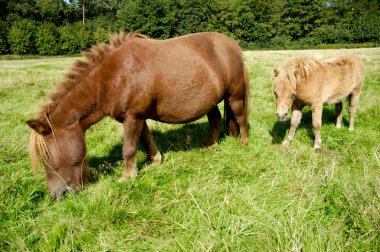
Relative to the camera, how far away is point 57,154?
342 centimetres

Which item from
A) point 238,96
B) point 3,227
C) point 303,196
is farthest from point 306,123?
point 3,227

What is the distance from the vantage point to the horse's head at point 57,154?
11.0 ft

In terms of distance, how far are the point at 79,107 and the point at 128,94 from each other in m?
0.68

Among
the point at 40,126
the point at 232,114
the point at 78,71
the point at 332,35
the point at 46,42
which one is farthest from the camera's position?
the point at 332,35

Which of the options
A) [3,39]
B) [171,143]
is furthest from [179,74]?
[3,39]

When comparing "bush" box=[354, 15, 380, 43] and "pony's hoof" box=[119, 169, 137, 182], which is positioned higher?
"bush" box=[354, 15, 380, 43]

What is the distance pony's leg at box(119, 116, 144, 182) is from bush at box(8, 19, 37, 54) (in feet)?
A: 189

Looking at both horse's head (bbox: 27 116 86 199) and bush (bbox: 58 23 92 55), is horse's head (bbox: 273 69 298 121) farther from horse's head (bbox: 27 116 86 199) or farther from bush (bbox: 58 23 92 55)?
bush (bbox: 58 23 92 55)

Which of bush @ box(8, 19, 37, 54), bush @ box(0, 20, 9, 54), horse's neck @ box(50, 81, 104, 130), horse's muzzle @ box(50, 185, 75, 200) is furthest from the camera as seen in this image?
bush @ box(8, 19, 37, 54)

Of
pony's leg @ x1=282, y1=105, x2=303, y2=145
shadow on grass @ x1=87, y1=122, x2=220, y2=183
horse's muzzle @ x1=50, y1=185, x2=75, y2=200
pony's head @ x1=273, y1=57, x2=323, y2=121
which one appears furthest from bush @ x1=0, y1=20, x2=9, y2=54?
pony's head @ x1=273, y1=57, x2=323, y2=121

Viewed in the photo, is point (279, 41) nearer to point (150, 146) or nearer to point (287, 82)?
point (287, 82)

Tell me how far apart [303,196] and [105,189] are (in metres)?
2.42

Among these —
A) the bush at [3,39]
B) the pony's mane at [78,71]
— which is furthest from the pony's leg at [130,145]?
the bush at [3,39]

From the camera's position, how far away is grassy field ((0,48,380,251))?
242 cm
